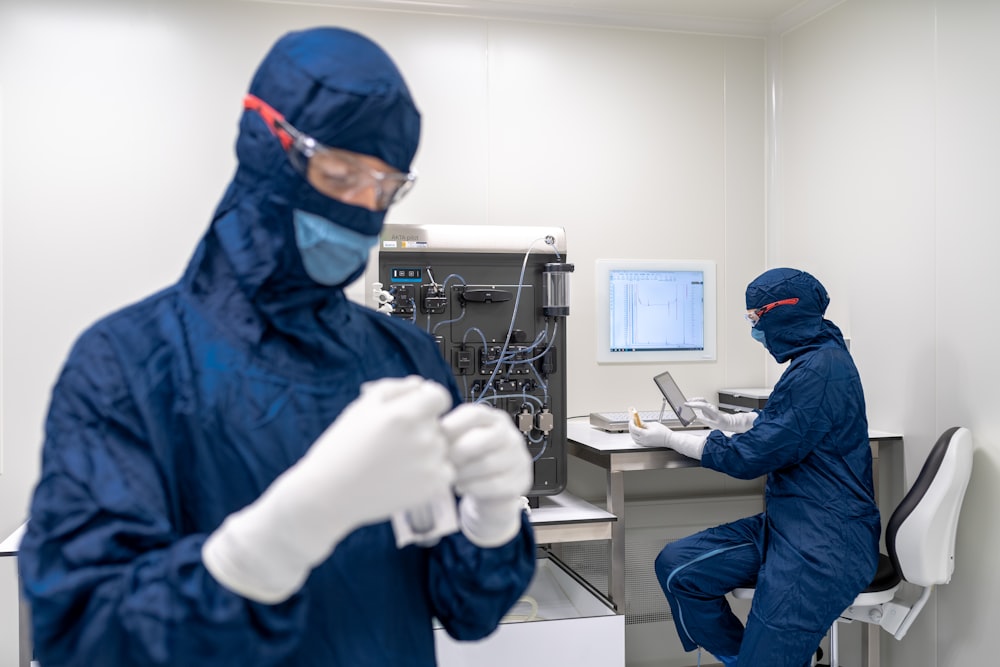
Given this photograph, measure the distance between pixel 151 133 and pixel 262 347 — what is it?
235 centimetres

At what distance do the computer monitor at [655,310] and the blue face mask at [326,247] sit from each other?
2.41 m

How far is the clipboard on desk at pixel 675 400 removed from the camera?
2885mm

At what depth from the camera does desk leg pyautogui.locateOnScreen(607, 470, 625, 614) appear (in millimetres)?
2531

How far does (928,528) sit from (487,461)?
1.99 metres

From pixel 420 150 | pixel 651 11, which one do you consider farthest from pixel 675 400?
pixel 651 11

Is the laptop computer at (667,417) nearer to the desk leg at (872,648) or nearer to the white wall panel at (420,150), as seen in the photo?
the white wall panel at (420,150)

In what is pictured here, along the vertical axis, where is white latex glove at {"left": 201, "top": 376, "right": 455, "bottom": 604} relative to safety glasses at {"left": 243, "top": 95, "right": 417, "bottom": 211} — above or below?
below

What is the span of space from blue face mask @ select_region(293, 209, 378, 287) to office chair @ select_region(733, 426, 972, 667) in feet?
6.53

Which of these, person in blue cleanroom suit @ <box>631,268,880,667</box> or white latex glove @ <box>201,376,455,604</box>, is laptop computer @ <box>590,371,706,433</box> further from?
white latex glove @ <box>201,376,455,604</box>

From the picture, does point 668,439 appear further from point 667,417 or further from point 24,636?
point 24,636

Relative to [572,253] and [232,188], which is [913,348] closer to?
[572,253]

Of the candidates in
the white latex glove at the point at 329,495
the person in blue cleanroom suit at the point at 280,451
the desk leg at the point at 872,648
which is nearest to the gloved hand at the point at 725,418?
the desk leg at the point at 872,648

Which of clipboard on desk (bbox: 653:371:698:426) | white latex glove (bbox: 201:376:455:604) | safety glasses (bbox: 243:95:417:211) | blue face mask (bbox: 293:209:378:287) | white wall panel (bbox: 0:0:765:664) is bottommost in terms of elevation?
clipboard on desk (bbox: 653:371:698:426)

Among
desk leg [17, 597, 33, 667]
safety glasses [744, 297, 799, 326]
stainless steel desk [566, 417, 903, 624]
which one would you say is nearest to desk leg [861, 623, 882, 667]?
stainless steel desk [566, 417, 903, 624]
